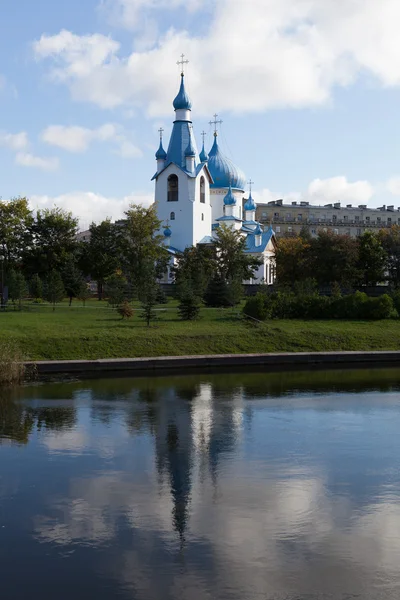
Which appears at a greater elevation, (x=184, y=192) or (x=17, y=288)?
(x=184, y=192)

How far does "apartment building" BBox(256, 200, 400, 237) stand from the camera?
371 feet

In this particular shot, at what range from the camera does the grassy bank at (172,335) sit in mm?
25156

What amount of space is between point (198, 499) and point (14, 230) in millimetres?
41446

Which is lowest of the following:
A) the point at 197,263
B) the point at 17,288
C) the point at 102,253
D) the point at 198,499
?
the point at 198,499

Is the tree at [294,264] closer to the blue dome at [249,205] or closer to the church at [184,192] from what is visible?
the church at [184,192]

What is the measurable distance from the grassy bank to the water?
700 centimetres

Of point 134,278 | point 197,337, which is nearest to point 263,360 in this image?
point 197,337

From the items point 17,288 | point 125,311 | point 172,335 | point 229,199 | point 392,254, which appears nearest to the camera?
point 172,335

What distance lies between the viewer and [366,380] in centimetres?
2220

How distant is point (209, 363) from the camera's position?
24.6 metres

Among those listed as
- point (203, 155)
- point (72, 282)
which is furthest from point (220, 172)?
point (72, 282)

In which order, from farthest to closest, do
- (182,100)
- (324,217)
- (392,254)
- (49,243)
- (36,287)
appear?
1. (324,217)
2. (182,100)
3. (392,254)
4. (49,243)
5. (36,287)

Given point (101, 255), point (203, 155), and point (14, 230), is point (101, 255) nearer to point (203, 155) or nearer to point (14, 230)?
point (14, 230)

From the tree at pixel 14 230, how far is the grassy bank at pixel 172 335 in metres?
16.5
